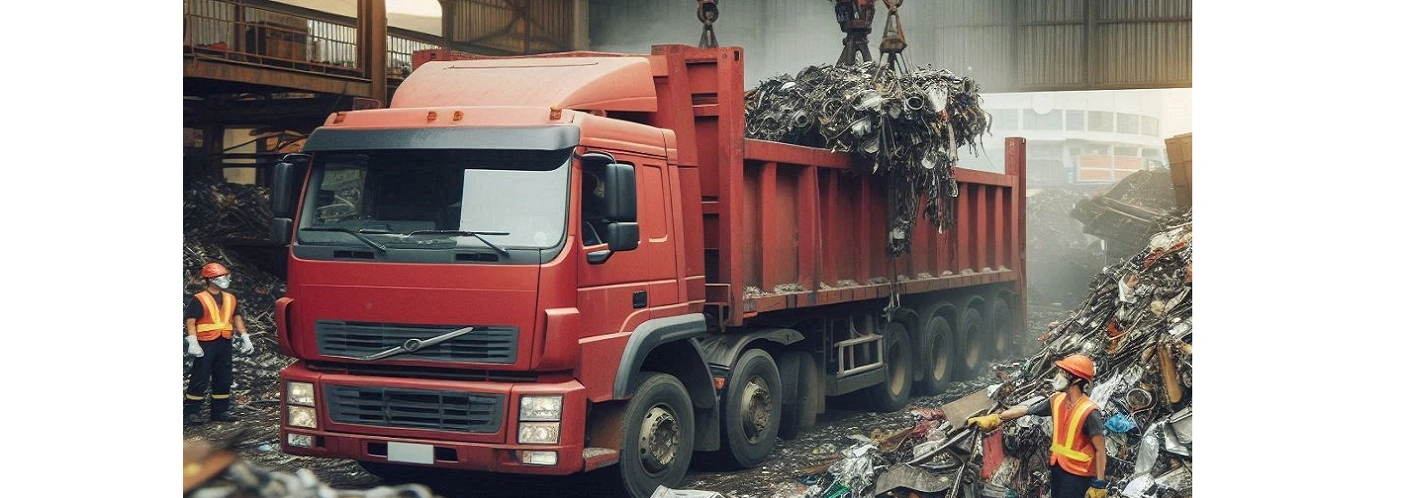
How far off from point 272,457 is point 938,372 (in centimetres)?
633

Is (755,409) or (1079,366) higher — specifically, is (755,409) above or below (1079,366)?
below

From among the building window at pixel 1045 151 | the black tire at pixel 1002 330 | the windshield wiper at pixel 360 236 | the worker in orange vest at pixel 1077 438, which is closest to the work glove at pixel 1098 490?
the worker in orange vest at pixel 1077 438

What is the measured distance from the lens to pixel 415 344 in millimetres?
6133

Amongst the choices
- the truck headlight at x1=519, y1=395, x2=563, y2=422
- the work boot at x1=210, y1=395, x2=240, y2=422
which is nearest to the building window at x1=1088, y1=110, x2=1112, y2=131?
the truck headlight at x1=519, y1=395, x2=563, y2=422

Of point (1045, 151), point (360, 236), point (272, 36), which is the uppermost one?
point (272, 36)

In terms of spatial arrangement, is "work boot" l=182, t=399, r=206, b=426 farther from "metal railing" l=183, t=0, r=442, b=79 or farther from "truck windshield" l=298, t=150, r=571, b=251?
"truck windshield" l=298, t=150, r=571, b=251

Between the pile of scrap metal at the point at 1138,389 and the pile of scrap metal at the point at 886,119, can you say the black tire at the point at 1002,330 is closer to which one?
the pile of scrap metal at the point at 886,119

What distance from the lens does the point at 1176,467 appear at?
5.99 m

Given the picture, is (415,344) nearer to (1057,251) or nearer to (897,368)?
(897,368)

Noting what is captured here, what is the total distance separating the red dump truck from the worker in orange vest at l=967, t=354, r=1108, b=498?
2231 mm

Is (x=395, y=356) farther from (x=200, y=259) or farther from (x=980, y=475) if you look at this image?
(x=200, y=259)

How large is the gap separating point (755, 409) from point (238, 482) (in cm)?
359

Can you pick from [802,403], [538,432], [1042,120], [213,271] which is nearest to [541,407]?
[538,432]

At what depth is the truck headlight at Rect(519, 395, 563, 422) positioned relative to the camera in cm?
609
